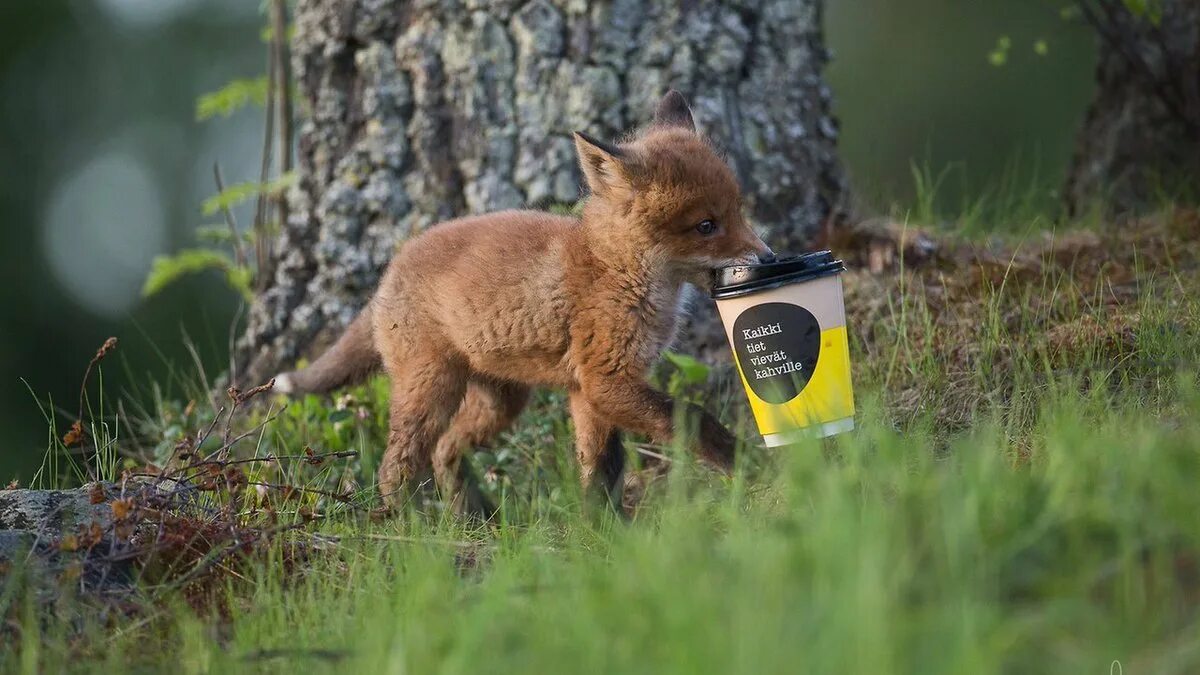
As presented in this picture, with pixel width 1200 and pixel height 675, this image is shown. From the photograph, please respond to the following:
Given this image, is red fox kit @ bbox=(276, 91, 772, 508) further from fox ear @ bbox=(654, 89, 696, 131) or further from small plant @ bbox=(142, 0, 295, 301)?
small plant @ bbox=(142, 0, 295, 301)

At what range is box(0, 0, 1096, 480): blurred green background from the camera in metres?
12.2

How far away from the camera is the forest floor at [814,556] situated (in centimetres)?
200

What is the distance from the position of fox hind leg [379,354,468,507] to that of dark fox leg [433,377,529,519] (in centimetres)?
24

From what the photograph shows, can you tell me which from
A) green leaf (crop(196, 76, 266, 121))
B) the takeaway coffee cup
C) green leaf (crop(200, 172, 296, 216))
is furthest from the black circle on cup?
green leaf (crop(196, 76, 266, 121))

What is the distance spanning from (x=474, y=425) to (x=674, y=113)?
163cm

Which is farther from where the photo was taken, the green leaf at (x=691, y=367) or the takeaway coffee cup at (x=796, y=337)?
the green leaf at (x=691, y=367)

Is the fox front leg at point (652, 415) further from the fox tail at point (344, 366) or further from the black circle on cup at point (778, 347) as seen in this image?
the fox tail at point (344, 366)

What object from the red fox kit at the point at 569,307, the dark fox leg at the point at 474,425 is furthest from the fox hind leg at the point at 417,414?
the dark fox leg at the point at 474,425

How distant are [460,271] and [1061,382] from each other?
2335mm

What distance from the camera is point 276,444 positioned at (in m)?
5.29

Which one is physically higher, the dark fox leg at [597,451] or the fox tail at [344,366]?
the fox tail at [344,366]

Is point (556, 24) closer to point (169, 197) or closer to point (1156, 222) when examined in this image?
point (1156, 222)

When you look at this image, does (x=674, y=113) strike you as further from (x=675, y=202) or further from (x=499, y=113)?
(x=499, y=113)

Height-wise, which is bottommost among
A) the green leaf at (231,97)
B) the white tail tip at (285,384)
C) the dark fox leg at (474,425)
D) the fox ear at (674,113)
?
the dark fox leg at (474,425)
